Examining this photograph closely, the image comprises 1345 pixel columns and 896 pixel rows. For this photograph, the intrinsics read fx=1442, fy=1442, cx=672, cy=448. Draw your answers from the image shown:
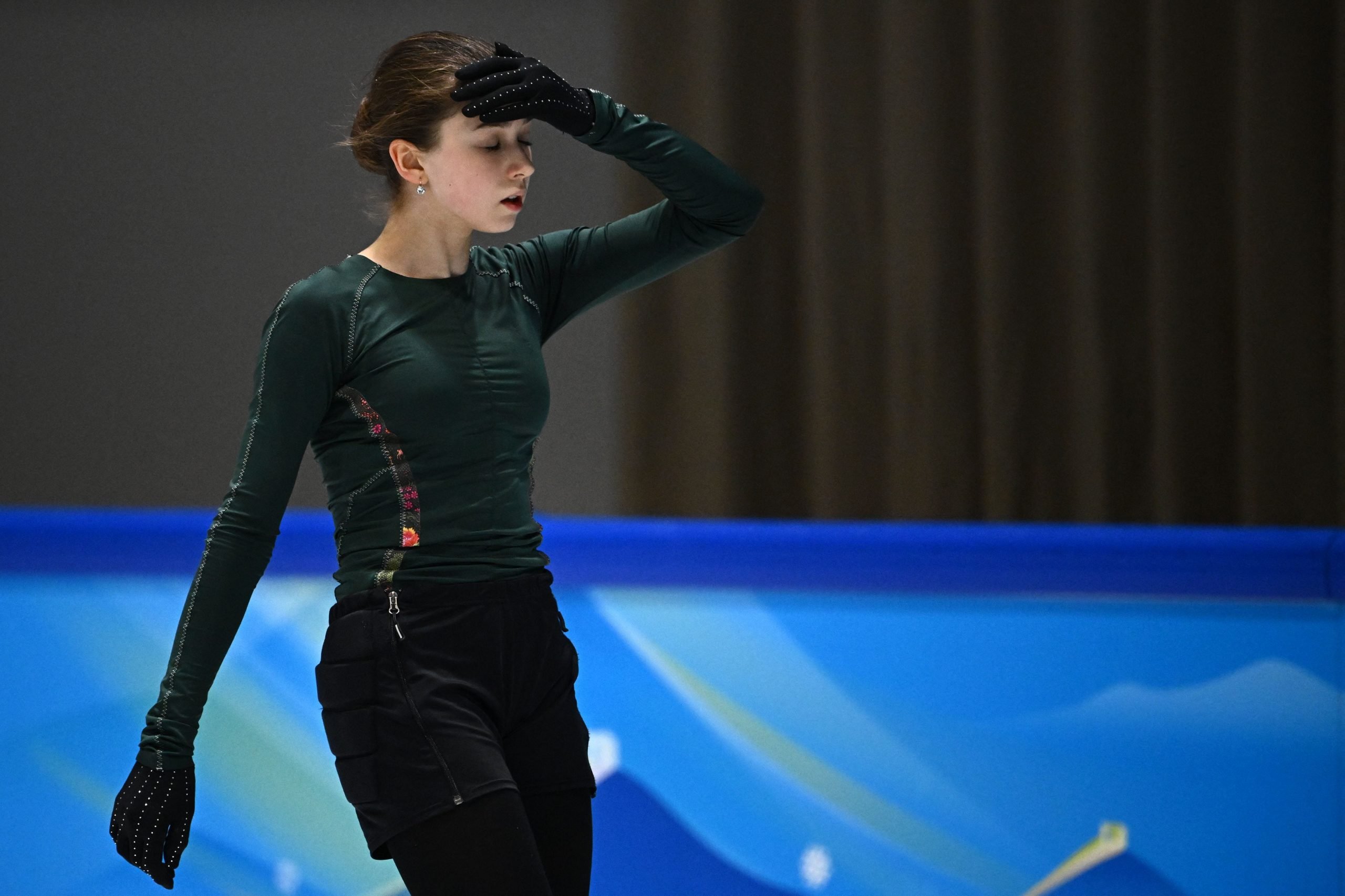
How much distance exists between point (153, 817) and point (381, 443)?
13.2 inches

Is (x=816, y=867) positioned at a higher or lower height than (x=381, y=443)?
lower

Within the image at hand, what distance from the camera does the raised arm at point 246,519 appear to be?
1.13 meters

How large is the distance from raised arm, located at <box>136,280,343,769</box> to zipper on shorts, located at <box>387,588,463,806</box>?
11 centimetres

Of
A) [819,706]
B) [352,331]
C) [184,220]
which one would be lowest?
[819,706]

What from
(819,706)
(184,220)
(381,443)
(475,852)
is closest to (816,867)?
(819,706)

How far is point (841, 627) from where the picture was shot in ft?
5.99

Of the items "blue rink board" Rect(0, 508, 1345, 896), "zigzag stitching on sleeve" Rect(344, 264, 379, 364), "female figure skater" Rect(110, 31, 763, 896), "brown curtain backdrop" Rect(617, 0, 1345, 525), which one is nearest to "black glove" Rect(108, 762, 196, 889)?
"female figure skater" Rect(110, 31, 763, 896)

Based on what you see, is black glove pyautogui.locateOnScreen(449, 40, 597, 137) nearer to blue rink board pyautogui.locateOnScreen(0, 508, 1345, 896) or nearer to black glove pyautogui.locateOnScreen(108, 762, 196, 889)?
black glove pyautogui.locateOnScreen(108, 762, 196, 889)

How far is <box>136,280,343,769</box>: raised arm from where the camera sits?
1131mm

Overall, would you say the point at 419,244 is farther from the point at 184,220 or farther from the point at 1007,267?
the point at 184,220

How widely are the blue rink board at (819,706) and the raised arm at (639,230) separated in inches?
21.4

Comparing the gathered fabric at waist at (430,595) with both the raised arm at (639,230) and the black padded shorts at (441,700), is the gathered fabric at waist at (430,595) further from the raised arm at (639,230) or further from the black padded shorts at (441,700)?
the raised arm at (639,230)

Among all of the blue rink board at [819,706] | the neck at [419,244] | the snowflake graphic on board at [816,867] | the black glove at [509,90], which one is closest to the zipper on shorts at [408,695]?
the neck at [419,244]

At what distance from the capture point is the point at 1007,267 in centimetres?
236
